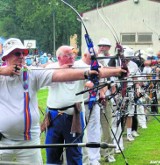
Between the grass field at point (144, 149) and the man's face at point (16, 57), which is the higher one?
the man's face at point (16, 57)

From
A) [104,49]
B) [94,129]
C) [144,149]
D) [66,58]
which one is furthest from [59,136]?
[144,149]

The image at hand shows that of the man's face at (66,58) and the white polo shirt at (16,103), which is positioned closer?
the white polo shirt at (16,103)

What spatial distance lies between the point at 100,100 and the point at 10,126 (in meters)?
2.59

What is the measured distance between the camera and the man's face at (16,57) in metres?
4.22

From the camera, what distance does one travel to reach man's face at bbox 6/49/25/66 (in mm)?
4219

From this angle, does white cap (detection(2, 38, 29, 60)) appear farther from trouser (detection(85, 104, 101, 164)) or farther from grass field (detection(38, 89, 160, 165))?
grass field (detection(38, 89, 160, 165))

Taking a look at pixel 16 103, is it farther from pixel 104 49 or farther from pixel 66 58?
pixel 104 49

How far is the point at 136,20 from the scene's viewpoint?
3056 centimetres

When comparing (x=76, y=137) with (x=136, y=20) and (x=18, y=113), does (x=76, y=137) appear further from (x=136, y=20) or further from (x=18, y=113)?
(x=136, y=20)

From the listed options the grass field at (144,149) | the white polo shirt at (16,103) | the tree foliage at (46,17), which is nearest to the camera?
the white polo shirt at (16,103)

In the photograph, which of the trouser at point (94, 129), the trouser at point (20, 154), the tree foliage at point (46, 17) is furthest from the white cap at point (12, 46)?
the tree foliage at point (46, 17)

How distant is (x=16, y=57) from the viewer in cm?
423

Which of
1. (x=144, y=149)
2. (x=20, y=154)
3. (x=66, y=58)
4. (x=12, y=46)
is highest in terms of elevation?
(x=12, y=46)

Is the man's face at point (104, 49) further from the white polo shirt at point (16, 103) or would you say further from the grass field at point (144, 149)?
the white polo shirt at point (16, 103)
